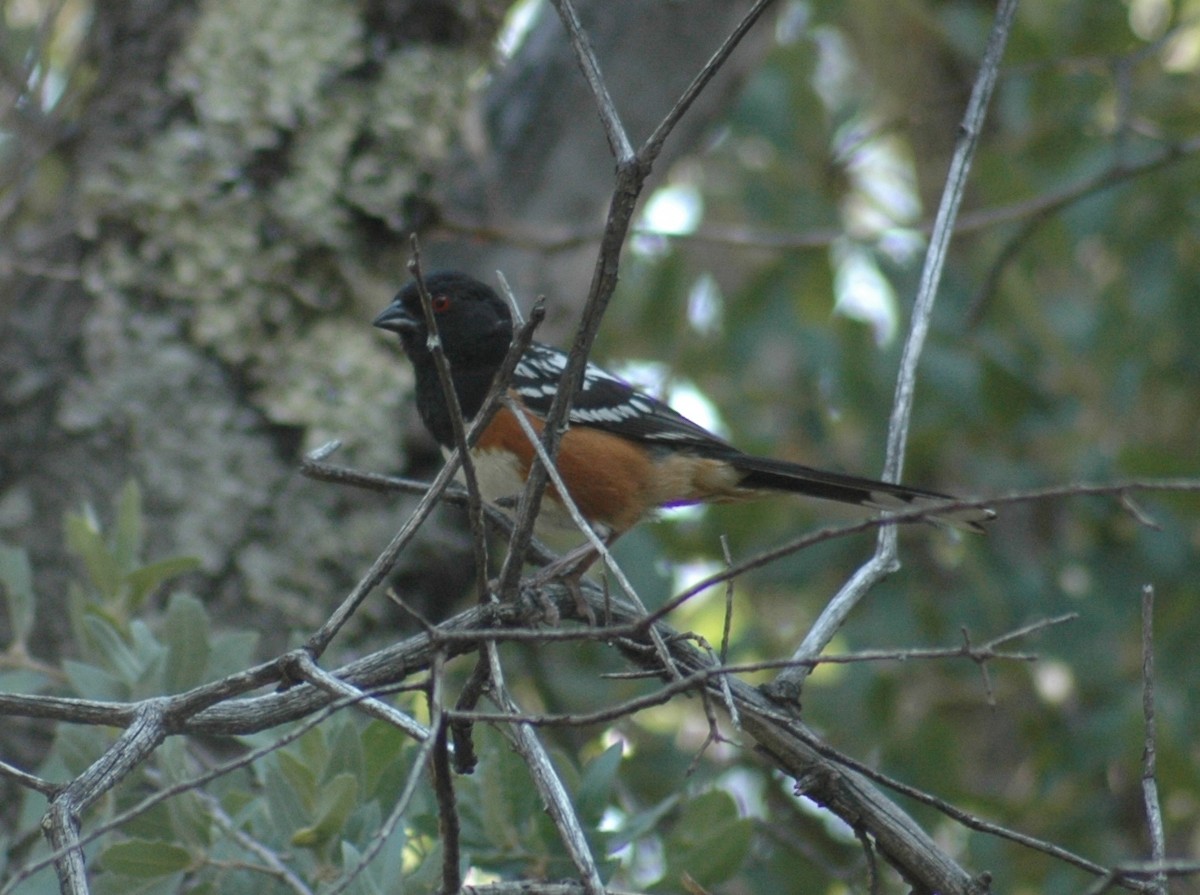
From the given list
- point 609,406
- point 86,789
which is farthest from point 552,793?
point 609,406

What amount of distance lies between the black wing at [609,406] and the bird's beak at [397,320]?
0.24 metres

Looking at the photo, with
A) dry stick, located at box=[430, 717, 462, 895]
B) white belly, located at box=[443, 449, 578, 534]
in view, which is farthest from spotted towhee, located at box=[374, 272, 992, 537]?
dry stick, located at box=[430, 717, 462, 895]

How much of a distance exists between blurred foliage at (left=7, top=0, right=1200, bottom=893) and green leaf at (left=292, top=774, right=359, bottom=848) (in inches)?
2.0

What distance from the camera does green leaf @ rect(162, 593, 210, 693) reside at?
1915 millimetres

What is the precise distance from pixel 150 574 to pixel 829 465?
199 centimetres

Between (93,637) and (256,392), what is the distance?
3.12 ft

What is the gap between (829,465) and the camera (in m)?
3.62

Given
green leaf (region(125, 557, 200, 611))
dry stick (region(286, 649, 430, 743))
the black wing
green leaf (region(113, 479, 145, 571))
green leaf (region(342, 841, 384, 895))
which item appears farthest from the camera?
the black wing

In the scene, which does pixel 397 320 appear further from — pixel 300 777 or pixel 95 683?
pixel 300 777

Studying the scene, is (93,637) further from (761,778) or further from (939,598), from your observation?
(939,598)

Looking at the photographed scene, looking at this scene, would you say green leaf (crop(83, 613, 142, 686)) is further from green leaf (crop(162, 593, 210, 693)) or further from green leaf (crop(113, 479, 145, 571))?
green leaf (crop(113, 479, 145, 571))

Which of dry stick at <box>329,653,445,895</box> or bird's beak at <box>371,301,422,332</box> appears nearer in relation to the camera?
dry stick at <box>329,653,445,895</box>

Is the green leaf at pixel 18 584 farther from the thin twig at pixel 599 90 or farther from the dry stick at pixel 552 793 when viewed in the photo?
the thin twig at pixel 599 90

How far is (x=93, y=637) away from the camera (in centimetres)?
196
